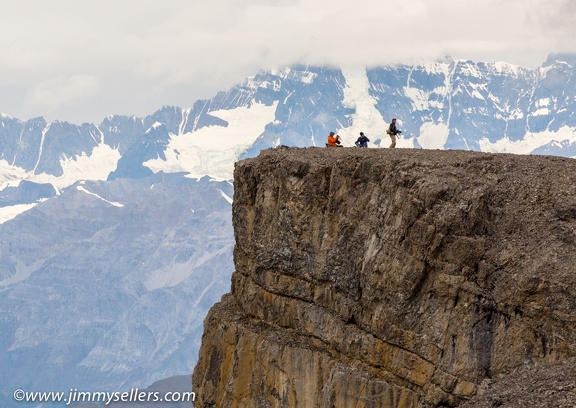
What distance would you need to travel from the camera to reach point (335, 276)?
141 ft

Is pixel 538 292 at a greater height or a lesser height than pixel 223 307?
greater

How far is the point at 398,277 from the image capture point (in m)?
38.4

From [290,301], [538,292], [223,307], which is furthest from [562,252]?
[223,307]

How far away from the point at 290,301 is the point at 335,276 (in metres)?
3.50

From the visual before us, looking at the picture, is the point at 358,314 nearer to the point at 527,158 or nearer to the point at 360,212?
the point at 360,212

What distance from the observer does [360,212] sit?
42.3m

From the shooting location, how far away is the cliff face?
35.3 metres

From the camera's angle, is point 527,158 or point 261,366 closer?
point 527,158

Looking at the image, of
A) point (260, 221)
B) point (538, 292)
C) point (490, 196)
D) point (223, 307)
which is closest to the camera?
point (538, 292)

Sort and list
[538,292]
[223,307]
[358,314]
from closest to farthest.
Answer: [538,292]
[358,314]
[223,307]

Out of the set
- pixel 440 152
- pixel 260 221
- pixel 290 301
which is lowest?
pixel 290 301

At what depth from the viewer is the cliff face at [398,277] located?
116 feet

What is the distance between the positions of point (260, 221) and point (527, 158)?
43.4 ft

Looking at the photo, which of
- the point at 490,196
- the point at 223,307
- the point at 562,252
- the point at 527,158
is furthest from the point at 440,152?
the point at 223,307
